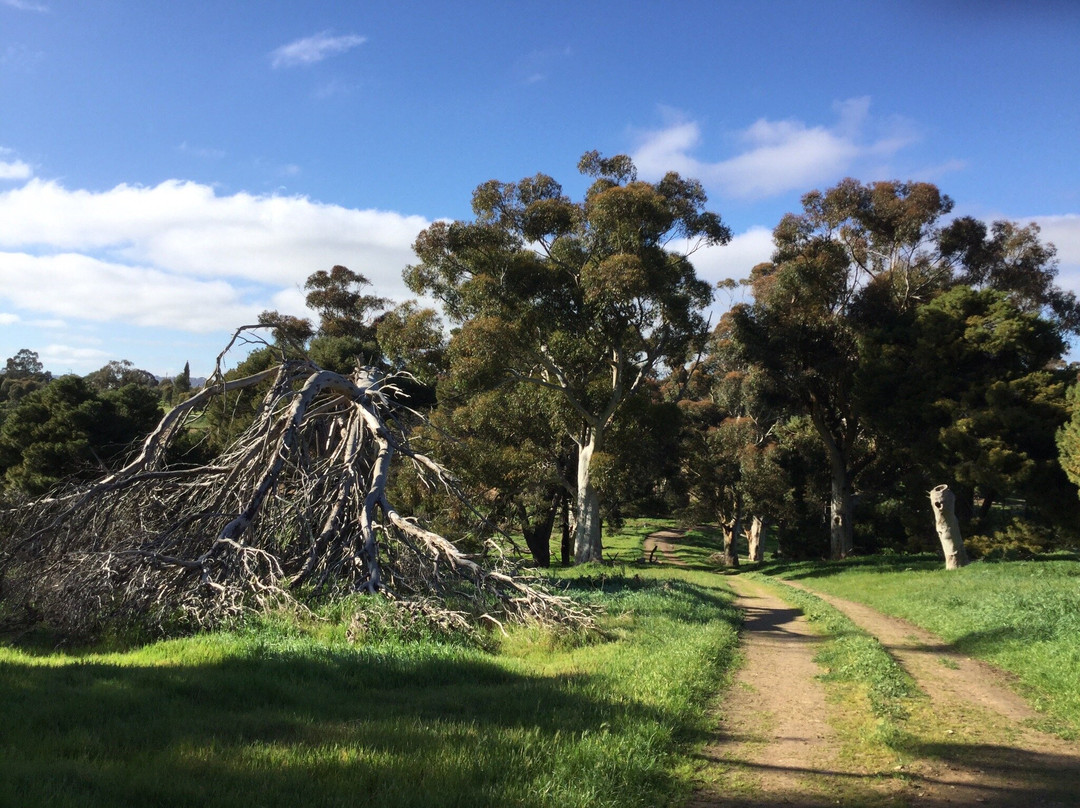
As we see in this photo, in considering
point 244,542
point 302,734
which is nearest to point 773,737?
point 302,734

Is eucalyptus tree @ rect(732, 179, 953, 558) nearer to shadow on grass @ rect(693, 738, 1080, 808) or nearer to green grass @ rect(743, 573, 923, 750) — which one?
green grass @ rect(743, 573, 923, 750)

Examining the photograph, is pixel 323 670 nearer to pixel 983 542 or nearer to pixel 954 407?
pixel 954 407

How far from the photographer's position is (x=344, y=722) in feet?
16.8

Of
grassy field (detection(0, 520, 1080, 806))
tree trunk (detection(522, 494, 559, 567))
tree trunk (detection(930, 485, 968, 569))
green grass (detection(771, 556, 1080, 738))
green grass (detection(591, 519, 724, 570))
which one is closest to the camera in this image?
grassy field (detection(0, 520, 1080, 806))

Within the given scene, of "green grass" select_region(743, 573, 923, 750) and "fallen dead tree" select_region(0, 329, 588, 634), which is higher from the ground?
"fallen dead tree" select_region(0, 329, 588, 634)

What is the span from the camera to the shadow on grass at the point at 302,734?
384 centimetres

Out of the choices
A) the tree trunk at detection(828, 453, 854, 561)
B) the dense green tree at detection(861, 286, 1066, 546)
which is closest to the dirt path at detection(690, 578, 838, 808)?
the dense green tree at detection(861, 286, 1066, 546)

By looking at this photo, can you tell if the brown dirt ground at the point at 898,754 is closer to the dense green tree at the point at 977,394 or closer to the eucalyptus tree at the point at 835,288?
the dense green tree at the point at 977,394

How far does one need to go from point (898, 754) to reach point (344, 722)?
396 centimetres

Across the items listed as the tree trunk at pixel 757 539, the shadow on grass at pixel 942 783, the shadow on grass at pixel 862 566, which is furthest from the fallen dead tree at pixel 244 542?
the tree trunk at pixel 757 539

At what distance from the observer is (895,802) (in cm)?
461

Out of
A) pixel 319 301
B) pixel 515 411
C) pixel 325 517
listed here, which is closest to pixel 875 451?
pixel 515 411

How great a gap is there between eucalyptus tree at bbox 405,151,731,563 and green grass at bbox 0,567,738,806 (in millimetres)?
14584

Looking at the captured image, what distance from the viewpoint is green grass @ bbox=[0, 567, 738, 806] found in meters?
3.91
